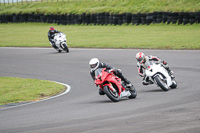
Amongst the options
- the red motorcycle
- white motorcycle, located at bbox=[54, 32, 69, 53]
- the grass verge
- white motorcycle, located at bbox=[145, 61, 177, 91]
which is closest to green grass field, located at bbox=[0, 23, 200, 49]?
white motorcycle, located at bbox=[54, 32, 69, 53]

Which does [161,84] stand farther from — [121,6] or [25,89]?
[121,6]

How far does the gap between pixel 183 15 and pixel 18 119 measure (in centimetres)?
2731

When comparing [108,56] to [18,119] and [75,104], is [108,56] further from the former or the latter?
[18,119]

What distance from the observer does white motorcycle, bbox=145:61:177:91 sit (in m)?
11.8

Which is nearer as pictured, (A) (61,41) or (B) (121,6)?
(A) (61,41)

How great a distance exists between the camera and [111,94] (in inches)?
416

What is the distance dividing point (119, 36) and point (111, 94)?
2394 centimetres

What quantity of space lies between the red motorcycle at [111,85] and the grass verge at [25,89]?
3.09 m

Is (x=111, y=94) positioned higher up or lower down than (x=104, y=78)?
lower down

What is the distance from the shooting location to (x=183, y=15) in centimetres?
3434

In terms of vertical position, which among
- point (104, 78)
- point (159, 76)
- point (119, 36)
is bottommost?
point (119, 36)

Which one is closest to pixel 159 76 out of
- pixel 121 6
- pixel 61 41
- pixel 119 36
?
pixel 61 41

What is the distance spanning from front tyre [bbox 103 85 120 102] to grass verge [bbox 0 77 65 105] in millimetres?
3170

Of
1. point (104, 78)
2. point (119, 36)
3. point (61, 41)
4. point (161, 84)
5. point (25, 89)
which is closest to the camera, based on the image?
point (104, 78)
